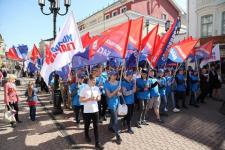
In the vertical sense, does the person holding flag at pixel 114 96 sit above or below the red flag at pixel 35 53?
below

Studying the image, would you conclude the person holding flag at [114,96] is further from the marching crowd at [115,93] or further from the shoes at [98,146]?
the shoes at [98,146]

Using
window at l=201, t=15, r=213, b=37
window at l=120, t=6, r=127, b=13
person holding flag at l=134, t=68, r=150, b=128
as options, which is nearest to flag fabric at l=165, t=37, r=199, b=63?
person holding flag at l=134, t=68, r=150, b=128

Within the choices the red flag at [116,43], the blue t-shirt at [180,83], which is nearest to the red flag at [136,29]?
the red flag at [116,43]

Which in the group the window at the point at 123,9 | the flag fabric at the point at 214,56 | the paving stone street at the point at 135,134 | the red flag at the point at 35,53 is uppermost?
the window at the point at 123,9

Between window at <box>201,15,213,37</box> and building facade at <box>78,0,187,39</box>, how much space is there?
314 inches

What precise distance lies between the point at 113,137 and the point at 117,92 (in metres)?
1.29

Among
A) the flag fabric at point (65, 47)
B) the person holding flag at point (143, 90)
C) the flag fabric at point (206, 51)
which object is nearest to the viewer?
the flag fabric at point (65, 47)

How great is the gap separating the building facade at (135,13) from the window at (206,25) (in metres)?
7.98

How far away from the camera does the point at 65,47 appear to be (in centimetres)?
684

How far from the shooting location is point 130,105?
6512 millimetres

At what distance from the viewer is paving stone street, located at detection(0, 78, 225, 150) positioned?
229 inches

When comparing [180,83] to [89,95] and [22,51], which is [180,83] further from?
[22,51]

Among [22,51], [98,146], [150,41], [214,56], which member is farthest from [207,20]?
[98,146]

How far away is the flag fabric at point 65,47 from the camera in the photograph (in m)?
6.74
